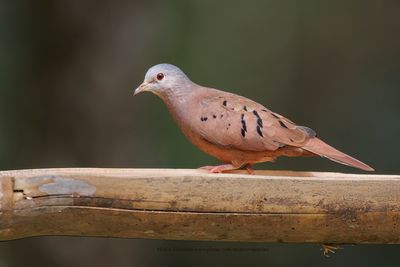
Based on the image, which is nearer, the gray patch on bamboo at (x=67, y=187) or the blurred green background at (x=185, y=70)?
the gray patch on bamboo at (x=67, y=187)

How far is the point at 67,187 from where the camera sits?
2.28 m

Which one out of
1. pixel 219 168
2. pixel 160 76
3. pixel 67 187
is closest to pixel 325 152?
pixel 219 168

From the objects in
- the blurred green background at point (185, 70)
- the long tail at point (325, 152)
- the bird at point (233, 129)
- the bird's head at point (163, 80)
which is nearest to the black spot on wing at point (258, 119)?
the bird at point (233, 129)

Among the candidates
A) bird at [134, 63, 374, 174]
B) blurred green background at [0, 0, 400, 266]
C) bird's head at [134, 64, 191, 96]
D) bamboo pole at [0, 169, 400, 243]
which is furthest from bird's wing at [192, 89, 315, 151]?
blurred green background at [0, 0, 400, 266]

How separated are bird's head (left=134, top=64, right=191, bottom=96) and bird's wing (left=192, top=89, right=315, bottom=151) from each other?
0.51 feet

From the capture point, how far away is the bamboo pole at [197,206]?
226cm

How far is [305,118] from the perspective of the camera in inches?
205

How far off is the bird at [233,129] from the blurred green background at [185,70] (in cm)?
155

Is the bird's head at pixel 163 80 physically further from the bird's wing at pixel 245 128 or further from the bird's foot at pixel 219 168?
the bird's foot at pixel 219 168

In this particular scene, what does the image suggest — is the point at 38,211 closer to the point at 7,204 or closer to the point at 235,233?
the point at 7,204

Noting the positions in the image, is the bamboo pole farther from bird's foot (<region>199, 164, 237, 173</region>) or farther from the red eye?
the red eye

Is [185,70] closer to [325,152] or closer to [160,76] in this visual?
[160,76]

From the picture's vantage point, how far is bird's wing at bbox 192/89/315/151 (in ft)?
9.32

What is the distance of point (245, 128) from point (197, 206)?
58cm
